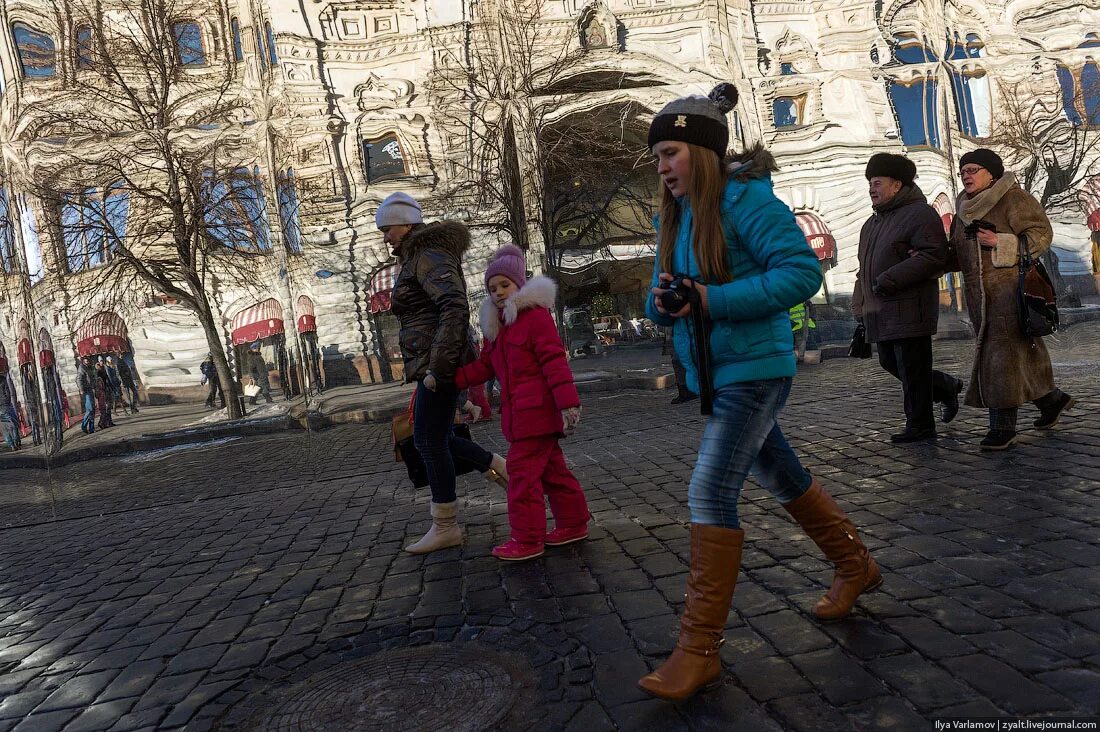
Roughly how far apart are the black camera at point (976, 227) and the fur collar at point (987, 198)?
0.11 feet

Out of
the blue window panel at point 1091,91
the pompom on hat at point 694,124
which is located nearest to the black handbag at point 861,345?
the pompom on hat at point 694,124

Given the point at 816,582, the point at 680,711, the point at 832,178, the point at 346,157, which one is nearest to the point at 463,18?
the point at 346,157

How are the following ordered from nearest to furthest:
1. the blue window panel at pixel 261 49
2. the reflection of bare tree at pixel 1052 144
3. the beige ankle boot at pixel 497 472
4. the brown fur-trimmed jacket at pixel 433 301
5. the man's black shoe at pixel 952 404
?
1. the brown fur-trimmed jacket at pixel 433 301
2. the beige ankle boot at pixel 497 472
3. the man's black shoe at pixel 952 404
4. the blue window panel at pixel 261 49
5. the reflection of bare tree at pixel 1052 144

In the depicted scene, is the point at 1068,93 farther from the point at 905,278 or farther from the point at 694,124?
the point at 694,124

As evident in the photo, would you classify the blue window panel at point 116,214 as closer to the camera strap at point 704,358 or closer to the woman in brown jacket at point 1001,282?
the camera strap at point 704,358

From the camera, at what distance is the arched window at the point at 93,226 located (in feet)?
22.9

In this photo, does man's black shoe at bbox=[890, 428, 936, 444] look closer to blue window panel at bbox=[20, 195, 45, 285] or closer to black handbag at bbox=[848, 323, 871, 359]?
black handbag at bbox=[848, 323, 871, 359]

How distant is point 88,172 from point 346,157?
10.6ft

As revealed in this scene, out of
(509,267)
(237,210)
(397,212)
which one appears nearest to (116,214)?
(237,210)

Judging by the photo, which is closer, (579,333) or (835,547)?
(835,547)

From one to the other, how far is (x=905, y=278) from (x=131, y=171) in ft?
20.6

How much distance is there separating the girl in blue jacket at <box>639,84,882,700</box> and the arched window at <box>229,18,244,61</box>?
652cm

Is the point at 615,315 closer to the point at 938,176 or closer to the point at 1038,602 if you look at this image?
the point at 938,176

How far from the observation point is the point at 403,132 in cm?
1016
